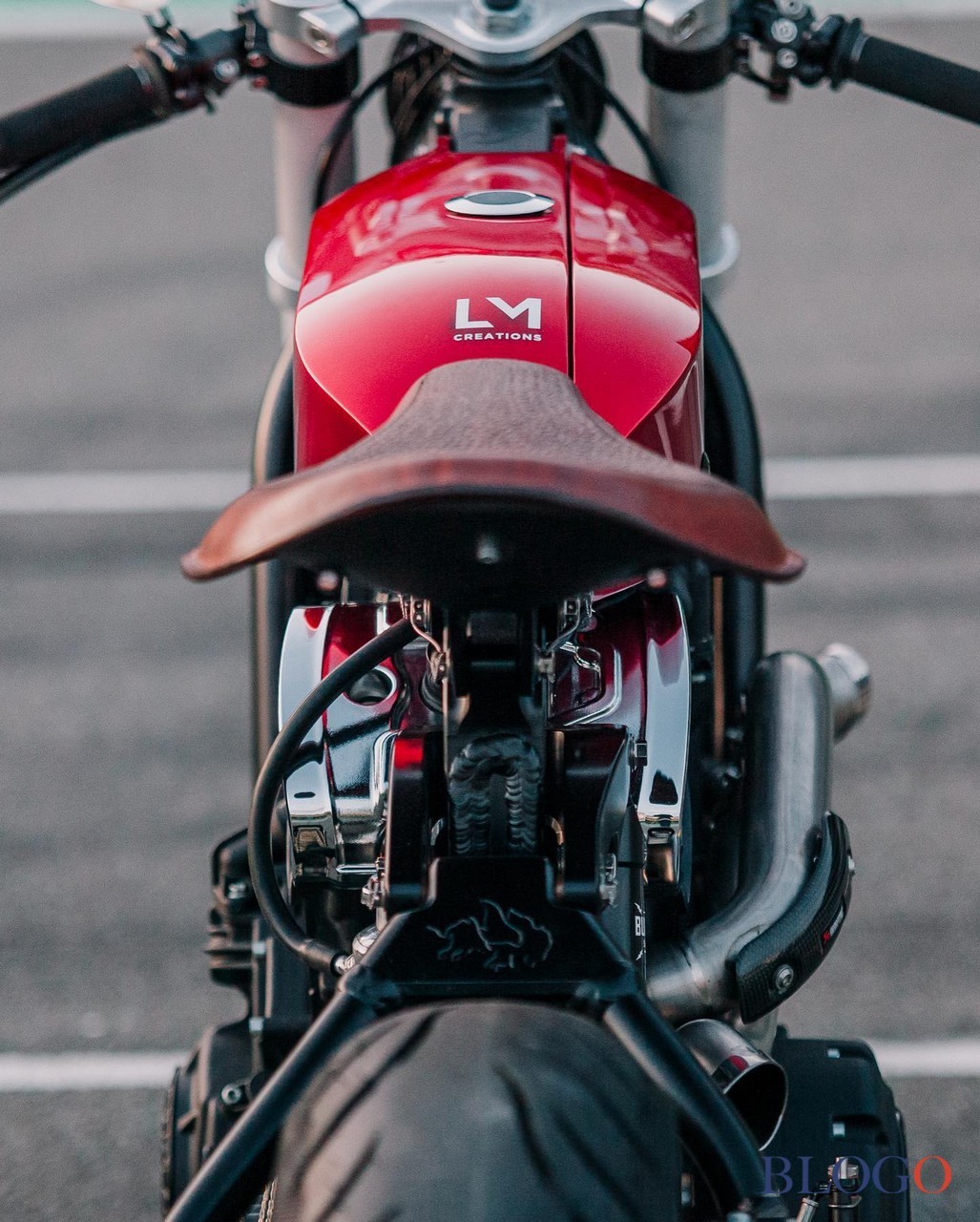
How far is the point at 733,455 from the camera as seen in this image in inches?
71.6

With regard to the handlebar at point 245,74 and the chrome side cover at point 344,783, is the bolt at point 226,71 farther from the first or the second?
the chrome side cover at point 344,783

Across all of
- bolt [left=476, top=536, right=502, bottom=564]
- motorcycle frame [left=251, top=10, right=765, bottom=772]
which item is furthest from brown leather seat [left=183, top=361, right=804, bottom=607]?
motorcycle frame [left=251, top=10, right=765, bottom=772]

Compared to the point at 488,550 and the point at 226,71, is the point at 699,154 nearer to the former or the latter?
the point at 226,71

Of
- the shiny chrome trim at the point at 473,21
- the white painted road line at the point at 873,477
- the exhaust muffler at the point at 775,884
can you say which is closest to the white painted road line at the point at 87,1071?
the exhaust muffler at the point at 775,884

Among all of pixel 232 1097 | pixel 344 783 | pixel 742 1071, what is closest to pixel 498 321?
pixel 344 783

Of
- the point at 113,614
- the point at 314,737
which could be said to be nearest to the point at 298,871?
the point at 314,737

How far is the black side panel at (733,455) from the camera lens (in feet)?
5.94

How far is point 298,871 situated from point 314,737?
0.43ft

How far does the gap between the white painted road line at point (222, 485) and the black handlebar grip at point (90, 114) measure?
2.23 meters

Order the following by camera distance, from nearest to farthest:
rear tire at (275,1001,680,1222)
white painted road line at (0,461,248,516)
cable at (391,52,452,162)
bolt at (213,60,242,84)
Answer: rear tire at (275,1001,680,1222) → bolt at (213,60,242,84) → cable at (391,52,452,162) → white painted road line at (0,461,248,516)

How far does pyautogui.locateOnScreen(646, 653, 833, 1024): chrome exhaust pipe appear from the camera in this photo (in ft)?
4.74

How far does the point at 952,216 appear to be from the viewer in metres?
5.71

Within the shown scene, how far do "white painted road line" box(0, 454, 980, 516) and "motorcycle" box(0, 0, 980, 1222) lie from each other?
1989 mm

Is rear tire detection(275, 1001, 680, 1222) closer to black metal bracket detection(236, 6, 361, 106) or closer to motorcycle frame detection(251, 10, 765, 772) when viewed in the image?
motorcycle frame detection(251, 10, 765, 772)
